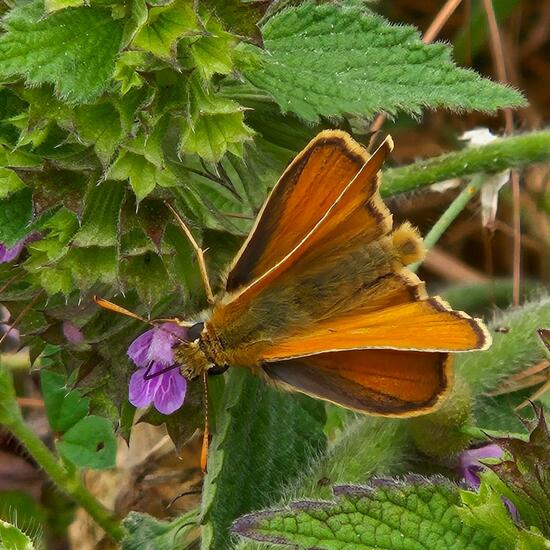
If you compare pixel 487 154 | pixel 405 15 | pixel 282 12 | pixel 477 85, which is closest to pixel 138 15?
pixel 282 12

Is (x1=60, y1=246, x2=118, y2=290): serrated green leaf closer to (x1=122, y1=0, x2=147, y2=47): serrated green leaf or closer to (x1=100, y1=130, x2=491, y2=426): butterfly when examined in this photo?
(x1=100, y1=130, x2=491, y2=426): butterfly

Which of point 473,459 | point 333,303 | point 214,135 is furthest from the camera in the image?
point 473,459

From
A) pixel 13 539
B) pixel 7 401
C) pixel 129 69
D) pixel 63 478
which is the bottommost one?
pixel 63 478

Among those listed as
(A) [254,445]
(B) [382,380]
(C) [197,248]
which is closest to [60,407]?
(A) [254,445]

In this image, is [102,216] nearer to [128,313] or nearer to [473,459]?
[128,313]

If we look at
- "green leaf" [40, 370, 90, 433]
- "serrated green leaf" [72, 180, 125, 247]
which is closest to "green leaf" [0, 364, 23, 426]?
"green leaf" [40, 370, 90, 433]

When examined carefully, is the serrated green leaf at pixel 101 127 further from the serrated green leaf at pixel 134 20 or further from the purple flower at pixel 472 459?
the purple flower at pixel 472 459
